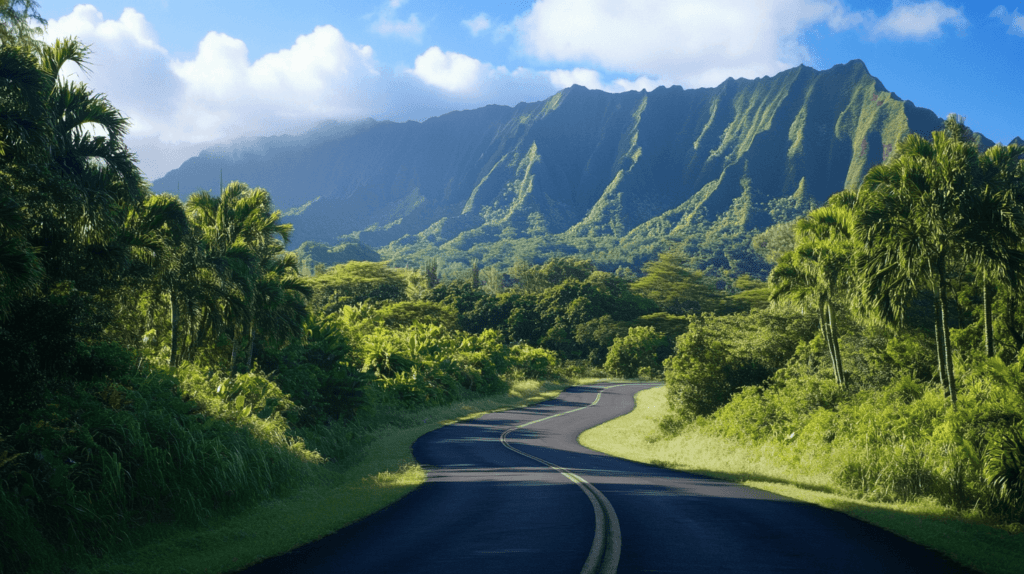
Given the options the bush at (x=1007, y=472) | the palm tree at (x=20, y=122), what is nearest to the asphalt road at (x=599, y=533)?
the bush at (x=1007, y=472)

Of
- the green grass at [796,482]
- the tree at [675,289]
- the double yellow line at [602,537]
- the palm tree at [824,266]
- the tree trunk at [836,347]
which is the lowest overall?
the green grass at [796,482]

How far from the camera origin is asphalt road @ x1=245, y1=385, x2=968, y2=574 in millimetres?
7090

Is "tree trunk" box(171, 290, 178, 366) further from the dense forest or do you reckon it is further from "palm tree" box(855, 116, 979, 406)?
"palm tree" box(855, 116, 979, 406)

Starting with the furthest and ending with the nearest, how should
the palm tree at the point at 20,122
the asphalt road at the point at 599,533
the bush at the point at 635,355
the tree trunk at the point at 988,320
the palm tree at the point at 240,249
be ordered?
the bush at the point at 635,355 → the palm tree at the point at 240,249 → the tree trunk at the point at 988,320 → the palm tree at the point at 20,122 → the asphalt road at the point at 599,533

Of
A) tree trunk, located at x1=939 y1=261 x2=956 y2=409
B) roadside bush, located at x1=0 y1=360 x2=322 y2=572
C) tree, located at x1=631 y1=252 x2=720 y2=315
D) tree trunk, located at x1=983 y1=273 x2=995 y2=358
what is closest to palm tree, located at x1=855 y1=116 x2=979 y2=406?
tree trunk, located at x1=939 y1=261 x2=956 y2=409

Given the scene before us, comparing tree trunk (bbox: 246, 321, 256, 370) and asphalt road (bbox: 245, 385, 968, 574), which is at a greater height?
tree trunk (bbox: 246, 321, 256, 370)

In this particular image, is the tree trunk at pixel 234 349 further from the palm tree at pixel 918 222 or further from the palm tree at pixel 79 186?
the palm tree at pixel 918 222

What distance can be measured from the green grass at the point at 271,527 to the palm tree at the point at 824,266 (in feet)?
50.7

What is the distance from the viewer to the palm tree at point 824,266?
2245 cm

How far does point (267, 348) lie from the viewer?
25031mm

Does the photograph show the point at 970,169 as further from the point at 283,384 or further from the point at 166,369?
the point at 283,384

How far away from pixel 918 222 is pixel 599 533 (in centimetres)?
1393

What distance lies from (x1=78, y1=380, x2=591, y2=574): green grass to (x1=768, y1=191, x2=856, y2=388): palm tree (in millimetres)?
15456

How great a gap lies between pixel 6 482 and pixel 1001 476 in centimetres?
1655
